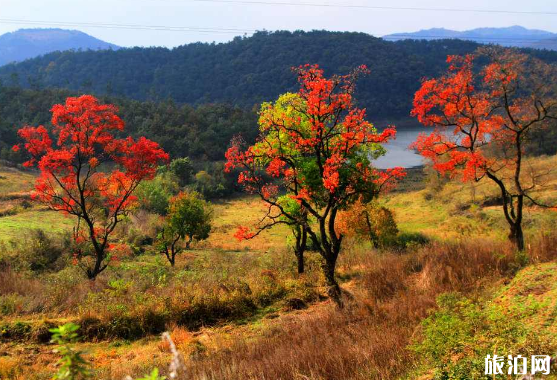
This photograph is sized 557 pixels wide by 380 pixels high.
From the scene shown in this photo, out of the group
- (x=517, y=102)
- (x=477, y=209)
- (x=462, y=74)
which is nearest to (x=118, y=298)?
(x=462, y=74)

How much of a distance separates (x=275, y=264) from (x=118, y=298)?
32.4 feet

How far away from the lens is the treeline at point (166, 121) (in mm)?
76062

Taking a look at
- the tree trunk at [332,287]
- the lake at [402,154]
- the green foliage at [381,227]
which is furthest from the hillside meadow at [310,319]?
the lake at [402,154]

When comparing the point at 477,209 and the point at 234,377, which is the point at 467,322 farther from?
the point at 477,209

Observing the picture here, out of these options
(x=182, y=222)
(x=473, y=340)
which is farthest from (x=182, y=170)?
(x=473, y=340)

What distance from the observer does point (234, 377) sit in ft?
19.2

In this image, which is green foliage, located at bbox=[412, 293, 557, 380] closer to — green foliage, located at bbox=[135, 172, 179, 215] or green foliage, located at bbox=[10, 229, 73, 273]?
green foliage, located at bbox=[10, 229, 73, 273]

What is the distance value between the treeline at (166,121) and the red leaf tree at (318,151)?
66.3 metres

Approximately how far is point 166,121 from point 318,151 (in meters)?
74.9

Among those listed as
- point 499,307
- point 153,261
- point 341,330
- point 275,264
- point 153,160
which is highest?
point 153,160

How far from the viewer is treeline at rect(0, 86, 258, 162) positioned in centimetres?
7606

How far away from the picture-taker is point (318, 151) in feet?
40.7

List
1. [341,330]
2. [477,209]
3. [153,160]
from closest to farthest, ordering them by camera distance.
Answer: [341,330] → [153,160] → [477,209]

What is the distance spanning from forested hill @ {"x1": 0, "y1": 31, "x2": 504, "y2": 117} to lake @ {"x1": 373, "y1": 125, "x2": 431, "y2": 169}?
7393mm
